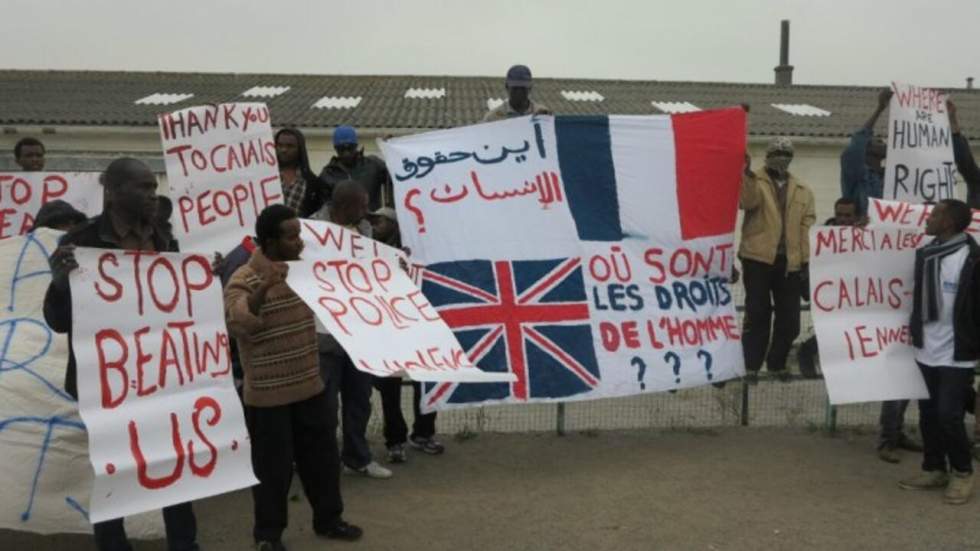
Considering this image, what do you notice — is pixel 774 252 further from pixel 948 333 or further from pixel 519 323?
pixel 519 323

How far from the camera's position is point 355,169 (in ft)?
19.1

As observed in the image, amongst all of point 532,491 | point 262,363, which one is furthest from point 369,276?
point 532,491

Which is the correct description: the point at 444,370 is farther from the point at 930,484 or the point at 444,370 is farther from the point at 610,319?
the point at 930,484

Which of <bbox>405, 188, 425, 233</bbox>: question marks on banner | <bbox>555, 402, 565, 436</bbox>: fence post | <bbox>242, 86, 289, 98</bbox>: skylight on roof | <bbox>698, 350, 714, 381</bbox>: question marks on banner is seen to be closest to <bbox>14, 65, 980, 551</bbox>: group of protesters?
<bbox>405, 188, 425, 233</bbox>: question marks on banner

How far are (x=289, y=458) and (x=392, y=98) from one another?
Result: 67.9 feet

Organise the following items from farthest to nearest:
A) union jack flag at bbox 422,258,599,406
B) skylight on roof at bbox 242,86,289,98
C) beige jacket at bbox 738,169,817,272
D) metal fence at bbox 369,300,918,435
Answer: skylight on roof at bbox 242,86,289,98 < metal fence at bbox 369,300,918,435 < beige jacket at bbox 738,169,817,272 < union jack flag at bbox 422,258,599,406

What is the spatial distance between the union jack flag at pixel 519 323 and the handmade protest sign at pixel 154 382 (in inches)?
78.9

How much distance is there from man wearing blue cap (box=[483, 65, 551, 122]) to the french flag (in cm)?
34

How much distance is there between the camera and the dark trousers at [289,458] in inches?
156

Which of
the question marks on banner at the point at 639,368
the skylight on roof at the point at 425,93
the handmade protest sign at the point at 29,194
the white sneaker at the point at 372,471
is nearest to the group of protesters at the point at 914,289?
the question marks on banner at the point at 639,368

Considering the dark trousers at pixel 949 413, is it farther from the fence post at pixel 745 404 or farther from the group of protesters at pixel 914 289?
the fence post at pixel 745 404

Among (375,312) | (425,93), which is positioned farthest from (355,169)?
(425,93)

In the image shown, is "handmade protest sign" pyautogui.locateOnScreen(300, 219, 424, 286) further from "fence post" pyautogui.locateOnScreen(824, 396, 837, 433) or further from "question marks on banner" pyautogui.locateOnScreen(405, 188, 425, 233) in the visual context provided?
"fence post" pyautogui.locateOnScreen(824, 396, 837, 433)

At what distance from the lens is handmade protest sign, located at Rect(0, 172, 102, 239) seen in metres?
6.01
